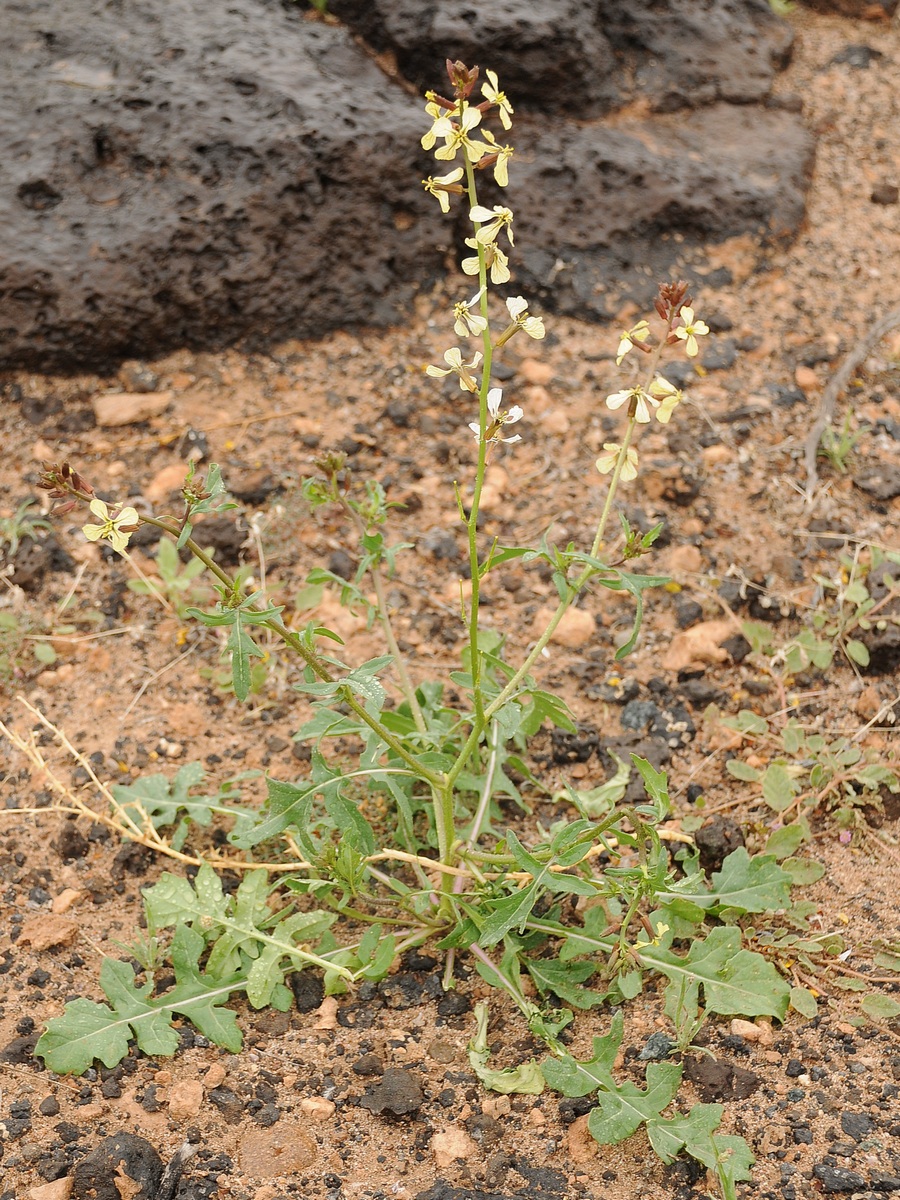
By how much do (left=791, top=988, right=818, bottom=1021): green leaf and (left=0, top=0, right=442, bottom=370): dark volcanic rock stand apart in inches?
112

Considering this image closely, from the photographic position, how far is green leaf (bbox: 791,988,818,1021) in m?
2.38

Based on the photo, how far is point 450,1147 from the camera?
219 cm

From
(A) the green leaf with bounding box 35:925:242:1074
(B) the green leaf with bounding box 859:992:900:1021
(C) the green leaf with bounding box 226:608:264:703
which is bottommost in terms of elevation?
(A) the green leaf with bounding box 35:925:242:1074

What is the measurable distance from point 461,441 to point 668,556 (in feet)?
2.83

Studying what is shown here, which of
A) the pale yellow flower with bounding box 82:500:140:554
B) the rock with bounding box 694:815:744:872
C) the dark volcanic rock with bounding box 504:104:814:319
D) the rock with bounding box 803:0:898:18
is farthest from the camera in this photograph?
the rock with bounding box 803:0:898:18

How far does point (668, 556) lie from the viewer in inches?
139

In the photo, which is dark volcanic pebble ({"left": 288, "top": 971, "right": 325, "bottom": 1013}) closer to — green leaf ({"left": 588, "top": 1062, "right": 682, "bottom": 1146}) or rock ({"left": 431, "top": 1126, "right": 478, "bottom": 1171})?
rock ({"left": 431, "top": 1126, "right": 478, "bottom": 1171})

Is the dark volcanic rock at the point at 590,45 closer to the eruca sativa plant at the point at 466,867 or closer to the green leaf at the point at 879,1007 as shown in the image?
the eruca sativa plant at the point at 466,867

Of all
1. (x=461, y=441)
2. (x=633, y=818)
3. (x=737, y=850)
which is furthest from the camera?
(x=461, y=441)

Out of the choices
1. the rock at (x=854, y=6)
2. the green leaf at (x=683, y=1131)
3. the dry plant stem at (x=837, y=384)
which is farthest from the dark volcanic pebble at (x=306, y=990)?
the rock at (x=854, y=6)

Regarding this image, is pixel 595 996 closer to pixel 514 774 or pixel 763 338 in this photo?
pixel 514 774

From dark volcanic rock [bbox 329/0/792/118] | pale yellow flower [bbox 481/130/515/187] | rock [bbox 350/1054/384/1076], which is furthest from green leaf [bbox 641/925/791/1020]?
dark volcanic rock [bbox 329/0/792/118]

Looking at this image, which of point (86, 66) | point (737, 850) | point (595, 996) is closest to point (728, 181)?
point (86, 66)

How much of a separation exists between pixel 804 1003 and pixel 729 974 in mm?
208
